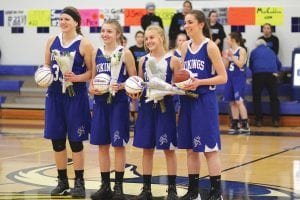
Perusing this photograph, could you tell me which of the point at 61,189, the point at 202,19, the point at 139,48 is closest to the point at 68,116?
the point at 61,189

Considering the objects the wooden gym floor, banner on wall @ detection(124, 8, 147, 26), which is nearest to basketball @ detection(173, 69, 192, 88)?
the wooden gym floor

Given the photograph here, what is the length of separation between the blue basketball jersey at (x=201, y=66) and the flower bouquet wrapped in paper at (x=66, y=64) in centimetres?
119

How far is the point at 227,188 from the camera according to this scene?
707 centimetres

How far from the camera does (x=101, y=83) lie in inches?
251

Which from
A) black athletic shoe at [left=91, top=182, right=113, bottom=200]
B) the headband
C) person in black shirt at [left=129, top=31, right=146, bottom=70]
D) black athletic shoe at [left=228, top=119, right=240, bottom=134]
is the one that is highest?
the headband

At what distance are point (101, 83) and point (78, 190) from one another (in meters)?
1.11

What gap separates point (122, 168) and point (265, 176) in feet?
6.90

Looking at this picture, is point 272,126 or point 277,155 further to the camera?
point 272,126

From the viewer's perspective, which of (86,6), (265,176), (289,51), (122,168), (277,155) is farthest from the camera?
(86,6)

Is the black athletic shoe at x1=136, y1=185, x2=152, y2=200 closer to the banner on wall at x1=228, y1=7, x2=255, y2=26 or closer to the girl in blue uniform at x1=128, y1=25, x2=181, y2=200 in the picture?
the girl in blue uniform at x1=128, y1=25, x2=181, y2=200

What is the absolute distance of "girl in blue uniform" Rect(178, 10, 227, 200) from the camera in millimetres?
6117

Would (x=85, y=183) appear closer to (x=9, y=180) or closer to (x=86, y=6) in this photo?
(x=9, y=180)

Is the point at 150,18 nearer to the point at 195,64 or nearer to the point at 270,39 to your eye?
the point at 270,39

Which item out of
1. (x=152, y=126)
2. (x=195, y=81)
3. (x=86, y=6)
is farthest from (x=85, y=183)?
(x=86, y=6)
